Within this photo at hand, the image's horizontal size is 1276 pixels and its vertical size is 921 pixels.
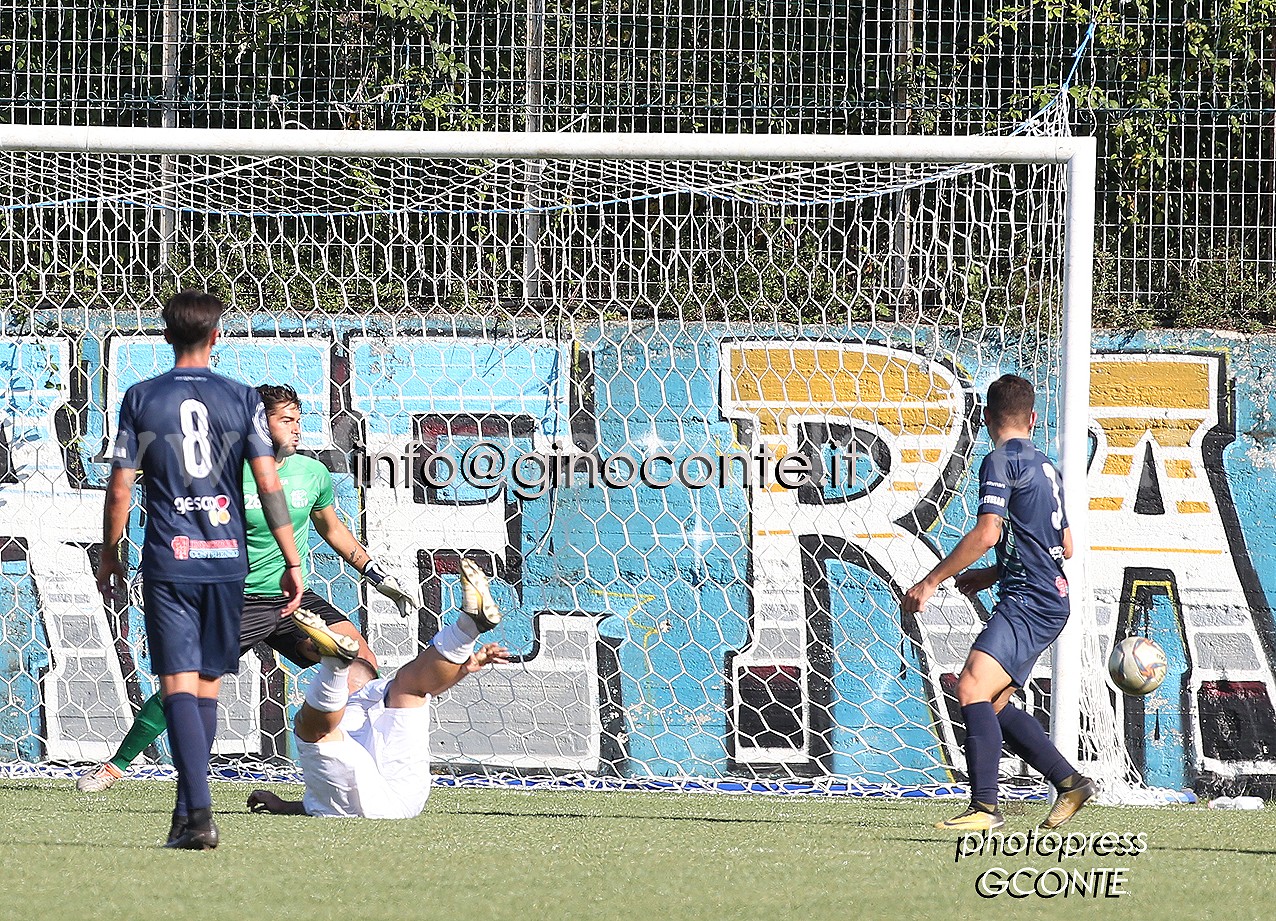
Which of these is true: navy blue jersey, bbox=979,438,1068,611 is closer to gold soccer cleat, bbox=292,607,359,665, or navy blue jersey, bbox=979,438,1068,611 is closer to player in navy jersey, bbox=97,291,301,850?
gold soccer cleat, bbox=292,607,359,665

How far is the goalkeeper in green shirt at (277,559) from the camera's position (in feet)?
15.6

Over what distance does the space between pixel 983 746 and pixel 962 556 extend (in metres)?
0.57

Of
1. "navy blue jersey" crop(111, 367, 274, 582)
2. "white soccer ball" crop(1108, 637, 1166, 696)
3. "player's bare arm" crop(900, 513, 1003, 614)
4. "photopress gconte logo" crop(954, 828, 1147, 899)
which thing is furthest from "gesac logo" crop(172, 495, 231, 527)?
"white soccer ball" crop(1108, 637, 1166, 696)

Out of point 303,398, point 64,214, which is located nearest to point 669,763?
point 303,398

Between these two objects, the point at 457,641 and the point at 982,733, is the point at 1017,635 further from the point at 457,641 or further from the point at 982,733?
the point at 457,641

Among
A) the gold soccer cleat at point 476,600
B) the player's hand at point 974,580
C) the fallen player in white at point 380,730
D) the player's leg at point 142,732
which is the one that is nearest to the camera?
the gold soccer cleat at point 476,600

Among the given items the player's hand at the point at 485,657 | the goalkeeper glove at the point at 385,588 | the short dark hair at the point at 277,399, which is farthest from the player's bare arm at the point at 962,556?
the short dark hair at the point at 277,399

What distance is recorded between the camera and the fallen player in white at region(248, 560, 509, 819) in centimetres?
429

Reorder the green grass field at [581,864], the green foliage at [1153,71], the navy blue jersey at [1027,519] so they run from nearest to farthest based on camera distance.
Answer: the green grass field at [581,864]
the navy blue jersey at [1027,519]
the green foliage at [1153,71]

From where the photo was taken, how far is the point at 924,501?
20.2 ft

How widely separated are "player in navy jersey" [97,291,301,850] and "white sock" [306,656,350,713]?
0.45 meters

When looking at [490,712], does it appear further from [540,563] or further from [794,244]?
[794,244]

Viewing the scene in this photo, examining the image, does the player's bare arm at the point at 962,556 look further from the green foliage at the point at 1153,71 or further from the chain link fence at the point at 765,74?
the green foliage at the point at 1153,71

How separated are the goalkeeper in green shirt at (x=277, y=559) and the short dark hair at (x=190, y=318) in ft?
2.92
